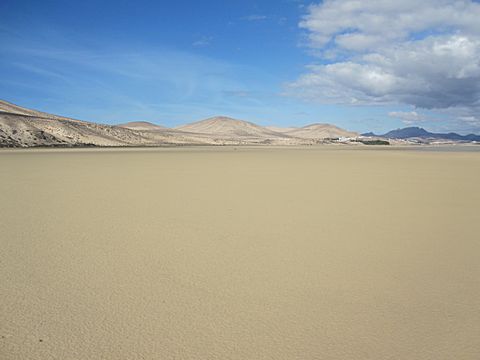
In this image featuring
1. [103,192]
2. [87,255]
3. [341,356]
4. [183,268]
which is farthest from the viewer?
[103,192]

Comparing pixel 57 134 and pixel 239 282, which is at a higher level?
pixel 57 134

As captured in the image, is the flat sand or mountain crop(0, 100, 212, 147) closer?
the flat sand

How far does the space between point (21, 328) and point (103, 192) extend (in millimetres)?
7558

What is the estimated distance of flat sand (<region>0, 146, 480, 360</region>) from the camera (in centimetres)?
285

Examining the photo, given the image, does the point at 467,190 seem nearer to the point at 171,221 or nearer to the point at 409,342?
the point at 171,221

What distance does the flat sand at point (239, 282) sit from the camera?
2854mm

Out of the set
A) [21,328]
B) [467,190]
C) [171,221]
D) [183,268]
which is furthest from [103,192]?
[467,190]

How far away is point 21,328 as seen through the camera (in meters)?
3.03

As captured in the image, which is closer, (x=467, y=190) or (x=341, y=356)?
(x=341, y=356)

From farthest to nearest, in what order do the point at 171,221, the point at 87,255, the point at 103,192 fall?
the point at 103,192 → the point at 171,221 → the point at 87,255

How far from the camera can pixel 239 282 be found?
397 centimetres

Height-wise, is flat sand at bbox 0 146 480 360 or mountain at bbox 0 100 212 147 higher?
mountain at bbox 0 100 212 147

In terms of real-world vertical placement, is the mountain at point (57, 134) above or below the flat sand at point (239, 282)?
above

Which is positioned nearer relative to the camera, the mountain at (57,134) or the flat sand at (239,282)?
the flat sand at (239,282)
